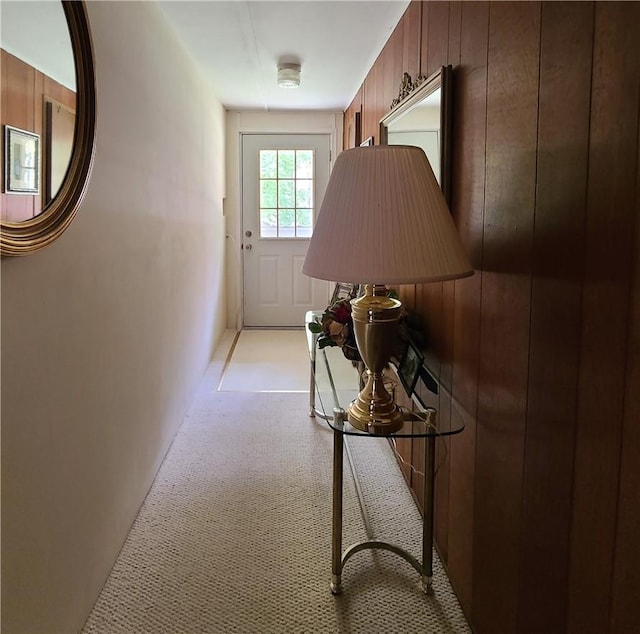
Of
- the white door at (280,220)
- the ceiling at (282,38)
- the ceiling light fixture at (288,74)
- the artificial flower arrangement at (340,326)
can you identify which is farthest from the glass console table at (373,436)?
the white door at (280,220)

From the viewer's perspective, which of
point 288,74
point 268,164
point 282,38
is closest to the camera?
point 282,38

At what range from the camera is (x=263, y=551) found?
185 cm

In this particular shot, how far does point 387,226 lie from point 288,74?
8.30 ft

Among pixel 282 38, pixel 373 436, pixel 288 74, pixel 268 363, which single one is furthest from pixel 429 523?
pixel 288 74

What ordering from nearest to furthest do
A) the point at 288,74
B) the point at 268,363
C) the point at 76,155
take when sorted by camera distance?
1. the point at 76,155
2. the point at 288,74
3. the point at 268,363

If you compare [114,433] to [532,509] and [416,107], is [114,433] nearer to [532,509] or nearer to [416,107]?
[532,509]

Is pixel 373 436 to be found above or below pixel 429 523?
above

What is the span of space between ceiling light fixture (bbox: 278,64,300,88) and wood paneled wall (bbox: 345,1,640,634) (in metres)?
1.82

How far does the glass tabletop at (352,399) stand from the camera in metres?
1.55

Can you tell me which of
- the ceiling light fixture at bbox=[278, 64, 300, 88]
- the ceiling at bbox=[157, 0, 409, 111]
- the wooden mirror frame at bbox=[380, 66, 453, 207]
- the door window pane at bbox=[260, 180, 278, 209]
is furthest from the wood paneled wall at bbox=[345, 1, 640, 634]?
the door window pane at bbox=[260, 180, 278, 209]

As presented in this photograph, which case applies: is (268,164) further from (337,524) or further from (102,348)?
(337,524)

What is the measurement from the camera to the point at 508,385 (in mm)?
1288

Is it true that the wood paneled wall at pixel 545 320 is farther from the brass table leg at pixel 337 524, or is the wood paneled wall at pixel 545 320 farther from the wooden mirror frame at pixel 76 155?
the wooden mirror frame at pixel 76 155

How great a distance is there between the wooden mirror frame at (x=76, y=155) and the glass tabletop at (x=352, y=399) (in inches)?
35.3
